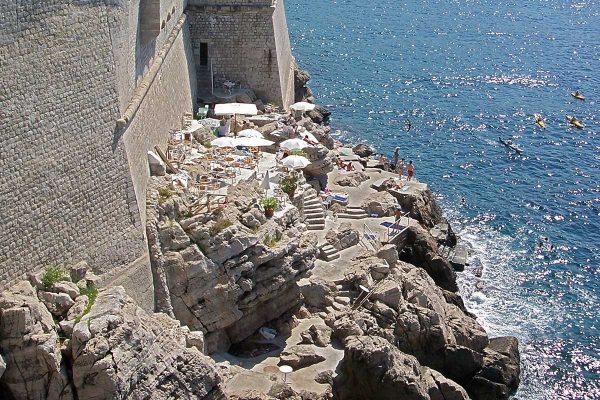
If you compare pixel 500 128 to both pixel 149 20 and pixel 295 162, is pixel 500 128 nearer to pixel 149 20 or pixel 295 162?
pixel 295 162

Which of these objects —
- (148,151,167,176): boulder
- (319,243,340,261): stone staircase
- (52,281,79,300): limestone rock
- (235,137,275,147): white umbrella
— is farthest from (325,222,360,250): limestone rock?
(52,281,79,300): limestone rock

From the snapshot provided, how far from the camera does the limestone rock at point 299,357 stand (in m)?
35.9

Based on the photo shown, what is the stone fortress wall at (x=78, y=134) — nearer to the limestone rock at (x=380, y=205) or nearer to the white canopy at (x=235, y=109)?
the white canopy at (x=235, y=109)

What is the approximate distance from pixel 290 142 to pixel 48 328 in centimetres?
2131

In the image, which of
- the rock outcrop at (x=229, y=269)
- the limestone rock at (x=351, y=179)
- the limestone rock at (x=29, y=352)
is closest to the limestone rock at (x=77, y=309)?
the limestone rock at (x=29, y=352)

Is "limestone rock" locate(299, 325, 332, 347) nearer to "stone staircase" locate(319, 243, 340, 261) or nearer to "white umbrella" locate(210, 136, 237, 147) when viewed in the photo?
"stone staircase" locate(319, 243, 340, 261)

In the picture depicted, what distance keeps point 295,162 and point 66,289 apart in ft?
58.4

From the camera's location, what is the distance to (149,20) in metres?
40.4

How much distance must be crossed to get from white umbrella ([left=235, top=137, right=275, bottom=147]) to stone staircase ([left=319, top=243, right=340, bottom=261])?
5.72 meters

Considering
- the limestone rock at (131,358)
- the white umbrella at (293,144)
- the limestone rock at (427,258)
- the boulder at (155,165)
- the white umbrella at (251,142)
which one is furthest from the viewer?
the limestone rock at (427,258)

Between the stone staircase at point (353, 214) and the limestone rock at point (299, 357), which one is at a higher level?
the limestone rock at point (299, 357)

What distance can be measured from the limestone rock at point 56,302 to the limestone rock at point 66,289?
0.29 m

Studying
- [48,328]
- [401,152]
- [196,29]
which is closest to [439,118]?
[401,152]

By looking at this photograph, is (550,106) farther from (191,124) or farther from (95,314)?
(95,314)
